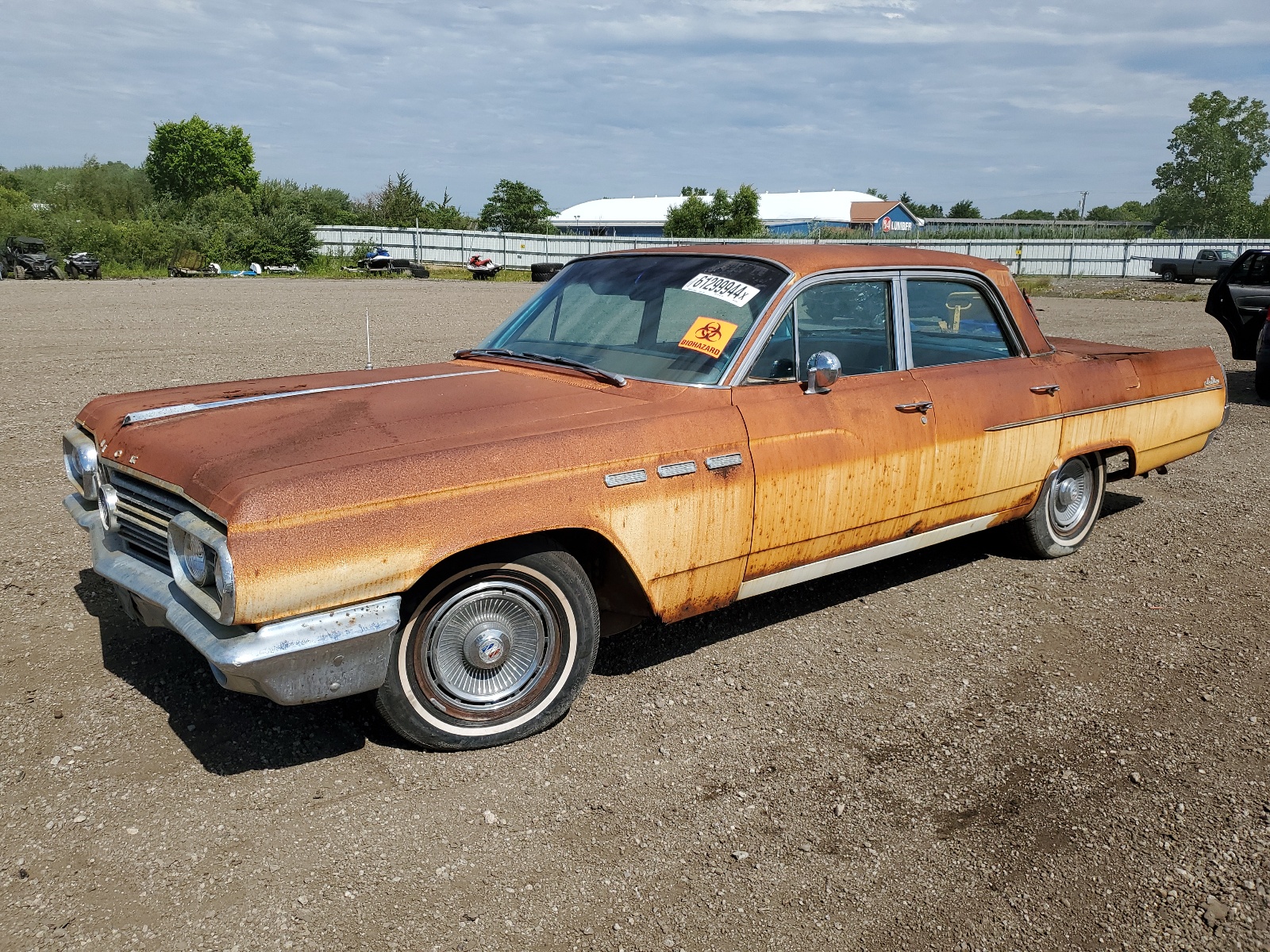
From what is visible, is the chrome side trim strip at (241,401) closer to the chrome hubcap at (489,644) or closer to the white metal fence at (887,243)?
the chrome hubcap at (489,644)

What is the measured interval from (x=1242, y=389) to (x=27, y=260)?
3599 centimetres

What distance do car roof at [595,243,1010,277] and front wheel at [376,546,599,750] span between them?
1.65 meters

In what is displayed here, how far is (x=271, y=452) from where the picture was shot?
3047 mm

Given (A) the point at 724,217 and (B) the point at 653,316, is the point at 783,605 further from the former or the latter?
(A) the point at 724,217

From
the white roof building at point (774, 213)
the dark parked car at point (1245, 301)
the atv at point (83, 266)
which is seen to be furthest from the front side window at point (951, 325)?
the white roof building at point (774, 213)

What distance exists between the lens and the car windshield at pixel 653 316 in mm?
3934

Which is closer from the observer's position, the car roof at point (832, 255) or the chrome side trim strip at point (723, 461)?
the chrome side trim strip at point (723, 461)

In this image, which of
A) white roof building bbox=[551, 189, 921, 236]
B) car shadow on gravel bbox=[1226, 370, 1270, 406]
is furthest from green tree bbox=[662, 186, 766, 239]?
car shadow on gravel bbox=[1226, 370, 1270, 406]

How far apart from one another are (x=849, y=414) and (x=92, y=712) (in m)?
3.10

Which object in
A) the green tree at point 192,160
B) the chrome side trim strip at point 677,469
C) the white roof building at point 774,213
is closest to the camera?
the chrome side trim strip at point 677,469

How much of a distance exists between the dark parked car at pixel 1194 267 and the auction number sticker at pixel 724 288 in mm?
35827

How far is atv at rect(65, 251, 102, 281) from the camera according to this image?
35906 mm

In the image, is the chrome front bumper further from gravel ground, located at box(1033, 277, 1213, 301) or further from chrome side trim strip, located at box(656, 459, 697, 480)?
gravel ground, located at box(1033, 277, 1213, 301)

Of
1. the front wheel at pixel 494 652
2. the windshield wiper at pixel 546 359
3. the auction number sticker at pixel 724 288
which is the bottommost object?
the front wheel at pixel 494 652
